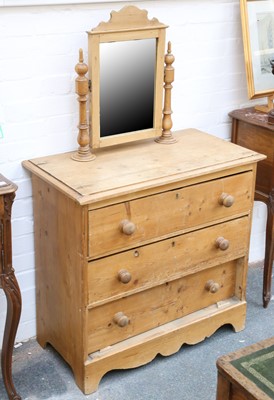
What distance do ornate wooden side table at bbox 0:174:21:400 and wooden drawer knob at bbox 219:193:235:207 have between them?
88 cm

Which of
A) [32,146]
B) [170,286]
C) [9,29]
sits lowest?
[170,286]

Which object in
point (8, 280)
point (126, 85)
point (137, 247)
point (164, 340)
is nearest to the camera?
point (8, 280)

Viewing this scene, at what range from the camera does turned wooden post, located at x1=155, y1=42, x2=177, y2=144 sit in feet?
9.25

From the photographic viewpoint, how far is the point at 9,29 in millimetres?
2537

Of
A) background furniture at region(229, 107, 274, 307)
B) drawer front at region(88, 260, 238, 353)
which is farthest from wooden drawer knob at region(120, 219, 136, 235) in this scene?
background furniture at region(229, 107, 274, 307)

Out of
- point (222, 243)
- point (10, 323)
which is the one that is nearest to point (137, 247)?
point (222, 243)

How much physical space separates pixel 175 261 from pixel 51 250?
1.62ft

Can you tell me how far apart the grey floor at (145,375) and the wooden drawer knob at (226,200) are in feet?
2.13

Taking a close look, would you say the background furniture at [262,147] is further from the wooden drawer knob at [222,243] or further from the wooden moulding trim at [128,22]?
the wooden moulding trim at [128,22]

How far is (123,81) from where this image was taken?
272 centimetres

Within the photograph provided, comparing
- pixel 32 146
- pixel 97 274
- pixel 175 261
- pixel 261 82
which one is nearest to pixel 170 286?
pixel 175 261

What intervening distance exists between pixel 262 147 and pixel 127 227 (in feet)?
2.95

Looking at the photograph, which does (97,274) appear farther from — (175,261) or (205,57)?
(205,57)

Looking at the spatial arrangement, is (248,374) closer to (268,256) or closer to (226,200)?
(226,200)
